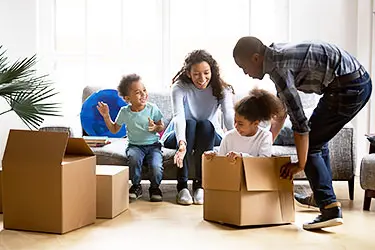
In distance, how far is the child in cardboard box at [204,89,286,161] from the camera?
3.02 metres

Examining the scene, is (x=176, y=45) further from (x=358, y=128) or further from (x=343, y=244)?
(x=343, y=244)

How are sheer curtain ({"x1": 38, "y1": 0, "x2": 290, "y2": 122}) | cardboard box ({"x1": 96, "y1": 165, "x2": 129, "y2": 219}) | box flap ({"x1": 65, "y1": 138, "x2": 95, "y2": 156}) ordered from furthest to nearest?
sheer curtain ({"x1": 38, "y1": 0, "x2": 290, "y2": 122}), cardboard box ({"x1": 96, "y1": 165, "x2": 129, "y2": 219}), box flap ({"x1": 65, "y1": 138, "x2": 95, "y2": 156})

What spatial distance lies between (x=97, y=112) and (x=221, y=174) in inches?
55.2

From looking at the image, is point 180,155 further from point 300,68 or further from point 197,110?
point 300,68

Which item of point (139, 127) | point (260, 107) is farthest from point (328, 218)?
point (139, 127)

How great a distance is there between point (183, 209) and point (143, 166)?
0.45m

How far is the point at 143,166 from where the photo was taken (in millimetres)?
3658

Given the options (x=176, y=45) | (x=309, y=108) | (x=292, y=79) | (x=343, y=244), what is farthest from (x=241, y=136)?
(x=176, y=45)

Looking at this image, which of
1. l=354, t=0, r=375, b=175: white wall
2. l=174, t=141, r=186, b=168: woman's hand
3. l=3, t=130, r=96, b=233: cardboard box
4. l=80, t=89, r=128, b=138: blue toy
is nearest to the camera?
l=3, t=130, r=96, b=233: cardboard box

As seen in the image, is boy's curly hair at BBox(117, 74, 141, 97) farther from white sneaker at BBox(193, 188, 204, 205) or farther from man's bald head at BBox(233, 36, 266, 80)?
man's bald head at BBox(233, 36, 266, 80)

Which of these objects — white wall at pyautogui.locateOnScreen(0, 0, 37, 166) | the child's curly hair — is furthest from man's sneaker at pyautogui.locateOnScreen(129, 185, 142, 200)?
white wall at pyautogui.locateOnScreen(0, 0, 37, 166)

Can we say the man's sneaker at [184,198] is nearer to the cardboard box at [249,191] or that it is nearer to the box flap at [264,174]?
the cardboard box at [249,191]

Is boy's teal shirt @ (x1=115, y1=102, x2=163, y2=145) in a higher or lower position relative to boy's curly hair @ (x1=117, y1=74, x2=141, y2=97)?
lower

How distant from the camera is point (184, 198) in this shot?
3479mm
